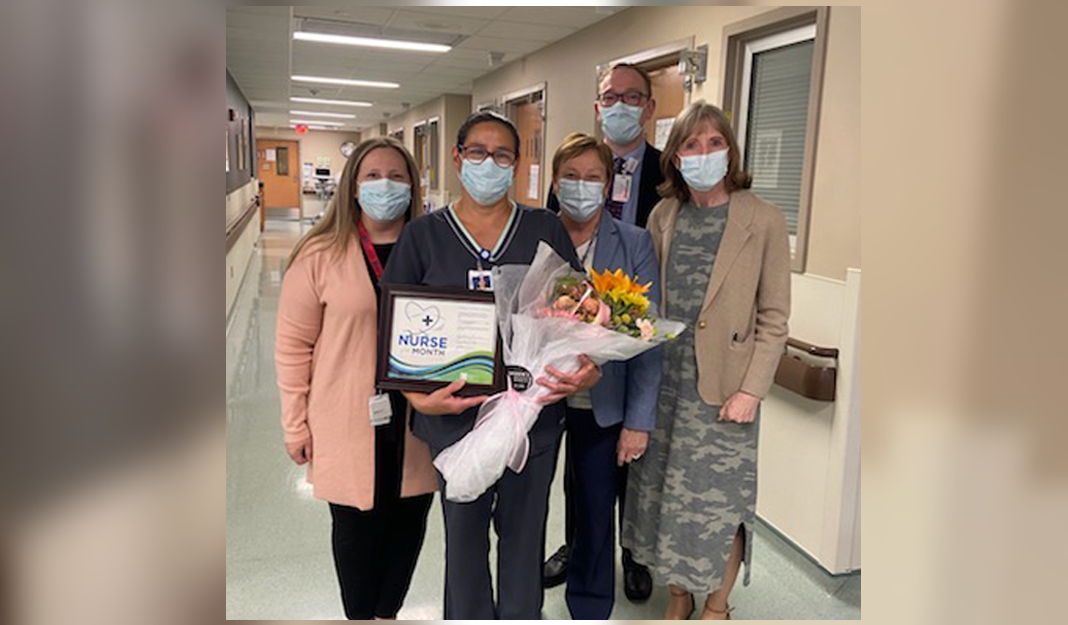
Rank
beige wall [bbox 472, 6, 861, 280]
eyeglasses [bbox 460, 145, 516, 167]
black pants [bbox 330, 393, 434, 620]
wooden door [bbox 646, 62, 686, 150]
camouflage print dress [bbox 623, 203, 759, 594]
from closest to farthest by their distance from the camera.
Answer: eyeglasses [bbox 460, 145, 516, 167] < black pants [bbox 330, 393, 434, 620] < camouflage print dress [bbox 623, 203, 759, 594] < beige wall [bbox 472, 6, 861, 280] < wooden door [bbox 646, 62, 686, 150]

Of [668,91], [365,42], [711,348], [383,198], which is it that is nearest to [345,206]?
[383,198]

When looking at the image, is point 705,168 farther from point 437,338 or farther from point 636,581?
point 636,581

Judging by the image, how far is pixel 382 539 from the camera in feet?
5.23

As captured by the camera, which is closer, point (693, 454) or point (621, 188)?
point (693, 454)

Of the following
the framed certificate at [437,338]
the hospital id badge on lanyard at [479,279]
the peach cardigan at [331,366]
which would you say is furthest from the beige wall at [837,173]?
the peach cardigan at [331,366]

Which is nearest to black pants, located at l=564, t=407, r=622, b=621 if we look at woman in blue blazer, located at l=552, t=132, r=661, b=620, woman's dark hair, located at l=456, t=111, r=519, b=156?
woman in blue blazer, located at l=552, t=132, r=661, b=620

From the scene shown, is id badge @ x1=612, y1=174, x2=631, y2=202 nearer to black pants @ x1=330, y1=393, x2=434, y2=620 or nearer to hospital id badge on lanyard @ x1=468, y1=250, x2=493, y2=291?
hospital id badge on lanyard @ x1=468, y1=250, x2=493, y2=291

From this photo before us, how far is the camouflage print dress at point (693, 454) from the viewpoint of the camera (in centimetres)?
161

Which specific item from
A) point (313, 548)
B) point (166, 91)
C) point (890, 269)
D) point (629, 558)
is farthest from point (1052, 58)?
point (313, 548)

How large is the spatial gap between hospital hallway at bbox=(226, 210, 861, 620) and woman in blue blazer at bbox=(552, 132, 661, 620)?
0.30 meters

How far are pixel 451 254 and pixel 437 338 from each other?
217 millimetres

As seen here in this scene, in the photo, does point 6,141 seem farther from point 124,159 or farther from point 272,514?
point 272,514

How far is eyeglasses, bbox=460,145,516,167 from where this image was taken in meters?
1.29

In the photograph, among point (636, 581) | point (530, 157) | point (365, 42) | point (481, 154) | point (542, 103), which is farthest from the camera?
point (542, 103)
